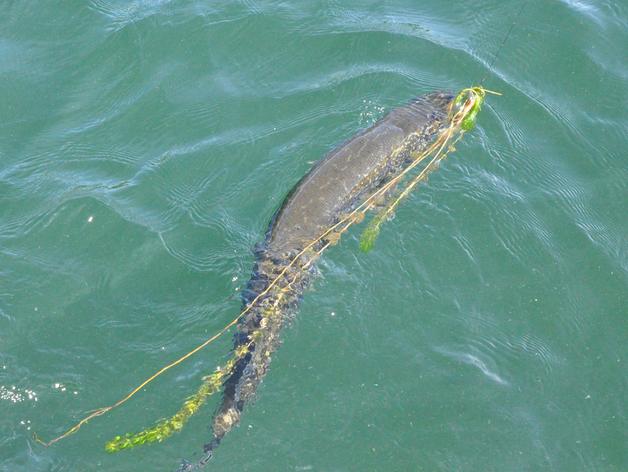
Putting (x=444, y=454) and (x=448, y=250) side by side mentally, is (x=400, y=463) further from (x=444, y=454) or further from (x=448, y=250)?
(x=448, y=250)

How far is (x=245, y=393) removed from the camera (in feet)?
19.1

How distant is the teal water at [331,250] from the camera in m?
5.91

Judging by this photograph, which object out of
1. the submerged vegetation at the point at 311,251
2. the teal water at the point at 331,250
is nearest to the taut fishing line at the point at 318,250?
the submerged vegetation at the point at 311,251

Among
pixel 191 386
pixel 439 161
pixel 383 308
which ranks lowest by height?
pixel 191 386

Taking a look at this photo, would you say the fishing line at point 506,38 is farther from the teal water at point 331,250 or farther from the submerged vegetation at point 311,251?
the submerged vegetation at point 311,251

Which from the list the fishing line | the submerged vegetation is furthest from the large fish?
the fishing line

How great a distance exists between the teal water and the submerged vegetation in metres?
0.11

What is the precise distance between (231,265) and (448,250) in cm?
209

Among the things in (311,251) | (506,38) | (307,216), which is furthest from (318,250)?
(506,38)

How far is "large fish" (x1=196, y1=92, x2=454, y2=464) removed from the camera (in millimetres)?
5914

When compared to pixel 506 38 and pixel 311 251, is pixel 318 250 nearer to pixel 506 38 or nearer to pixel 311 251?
pixel 311 251

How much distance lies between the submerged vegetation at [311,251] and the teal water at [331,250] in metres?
0.11

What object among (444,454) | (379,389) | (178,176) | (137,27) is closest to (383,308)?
(379,389)

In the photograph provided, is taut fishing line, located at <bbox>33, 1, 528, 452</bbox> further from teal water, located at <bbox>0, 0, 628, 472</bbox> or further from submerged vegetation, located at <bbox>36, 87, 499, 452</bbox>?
teal water, located at <bbox>0, 0, 628, 472</bbox>
